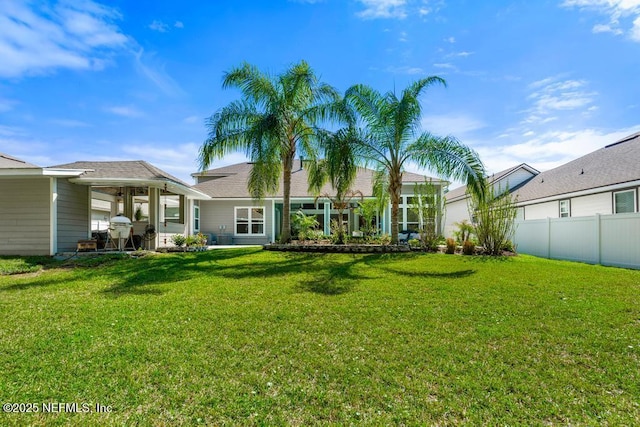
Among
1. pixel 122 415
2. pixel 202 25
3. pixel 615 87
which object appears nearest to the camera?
pixel 122 415

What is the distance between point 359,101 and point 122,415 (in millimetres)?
11965

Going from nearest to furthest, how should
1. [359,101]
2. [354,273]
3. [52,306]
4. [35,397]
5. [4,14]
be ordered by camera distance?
[35,397], [52,306], [354,273], [4,14], [359,101]

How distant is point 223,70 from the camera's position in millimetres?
12914

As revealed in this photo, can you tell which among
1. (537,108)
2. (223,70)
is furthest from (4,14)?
(537,108)

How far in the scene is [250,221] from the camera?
2102 centimetres

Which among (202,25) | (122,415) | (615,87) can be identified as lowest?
(122,415)

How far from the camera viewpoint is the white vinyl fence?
34.9 feet

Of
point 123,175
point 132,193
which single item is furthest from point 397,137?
point 132,193

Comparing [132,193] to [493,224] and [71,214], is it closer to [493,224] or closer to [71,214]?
[71,214]

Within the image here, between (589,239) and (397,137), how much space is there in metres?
8.18

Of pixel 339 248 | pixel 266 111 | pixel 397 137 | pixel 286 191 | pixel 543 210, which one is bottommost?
pixel 339 248

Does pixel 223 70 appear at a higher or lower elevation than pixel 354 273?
higher

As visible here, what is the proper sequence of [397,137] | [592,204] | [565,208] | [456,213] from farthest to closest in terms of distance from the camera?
[456,213] < [565,208] < [592,204] < [397,137]

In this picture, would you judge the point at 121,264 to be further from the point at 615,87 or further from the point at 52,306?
the point at 615,87
